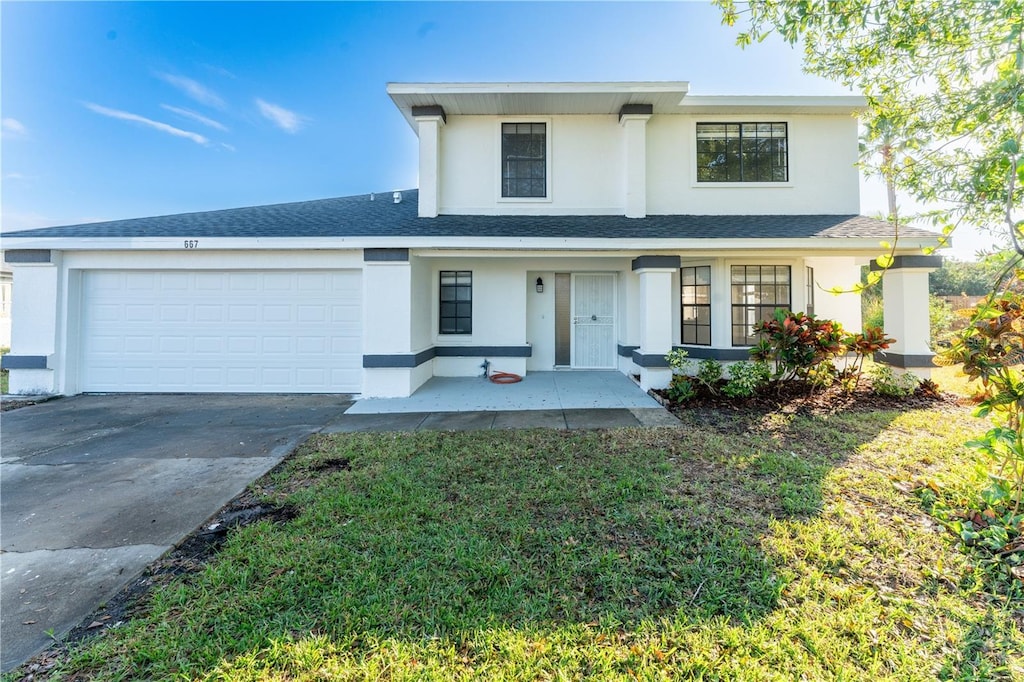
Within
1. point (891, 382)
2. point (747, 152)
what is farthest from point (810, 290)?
point (747, 152)

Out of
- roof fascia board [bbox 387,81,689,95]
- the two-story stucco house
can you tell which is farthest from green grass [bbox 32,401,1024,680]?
roof fascia board [bbox 387,81,689,95]

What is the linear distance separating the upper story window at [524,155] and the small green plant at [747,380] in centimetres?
563

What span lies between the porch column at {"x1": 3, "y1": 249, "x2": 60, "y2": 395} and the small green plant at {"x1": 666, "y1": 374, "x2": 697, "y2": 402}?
11700 mm

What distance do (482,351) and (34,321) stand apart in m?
8.64

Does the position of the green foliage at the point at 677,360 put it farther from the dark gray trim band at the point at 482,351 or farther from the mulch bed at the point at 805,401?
the dark gray trim band at the point at 482,351

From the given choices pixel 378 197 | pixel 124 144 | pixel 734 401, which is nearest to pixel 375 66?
pixel 378 197

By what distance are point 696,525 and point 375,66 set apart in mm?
13280

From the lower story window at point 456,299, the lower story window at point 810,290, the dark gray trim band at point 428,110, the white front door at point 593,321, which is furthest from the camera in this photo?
the white front door at point 593,321

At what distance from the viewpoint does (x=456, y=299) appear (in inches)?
375

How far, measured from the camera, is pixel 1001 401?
290 cm

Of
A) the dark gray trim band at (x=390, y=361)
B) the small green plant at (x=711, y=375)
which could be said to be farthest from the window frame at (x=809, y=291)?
the dark gray trim band at (x=390, y=361)

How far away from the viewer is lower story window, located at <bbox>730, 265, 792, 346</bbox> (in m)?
8.45

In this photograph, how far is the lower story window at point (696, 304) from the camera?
8.66m

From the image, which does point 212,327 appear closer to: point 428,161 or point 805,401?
point 428,161
